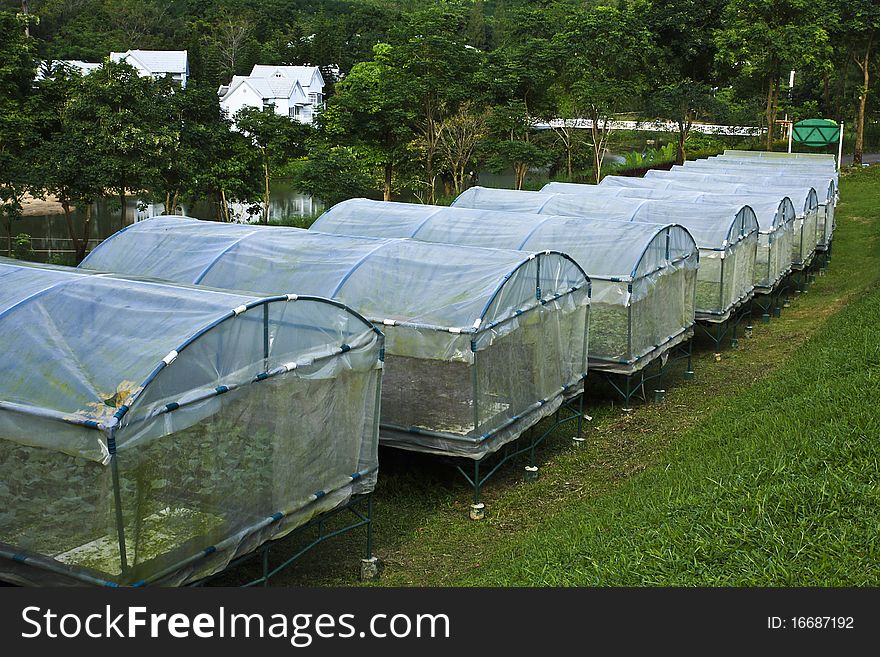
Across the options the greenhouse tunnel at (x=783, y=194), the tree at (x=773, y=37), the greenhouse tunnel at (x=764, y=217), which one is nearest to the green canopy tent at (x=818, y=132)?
the tree at (x=773, y=37)

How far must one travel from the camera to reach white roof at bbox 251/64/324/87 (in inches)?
2643

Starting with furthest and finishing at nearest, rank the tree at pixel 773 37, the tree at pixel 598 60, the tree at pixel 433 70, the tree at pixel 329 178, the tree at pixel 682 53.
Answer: the tree at pixel 682 53 < the tree at pixel 598 60 < the tree at pixel 773 37 < the tree at pixel 433 70 < the tree at pixel 329 178

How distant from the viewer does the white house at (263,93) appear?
213 ft

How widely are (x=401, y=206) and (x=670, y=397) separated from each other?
5422 millimetres

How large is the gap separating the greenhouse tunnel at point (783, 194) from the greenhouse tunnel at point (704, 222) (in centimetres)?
271

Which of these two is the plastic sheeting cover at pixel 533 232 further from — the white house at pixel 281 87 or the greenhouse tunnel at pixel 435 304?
the white house at pixel 281 87

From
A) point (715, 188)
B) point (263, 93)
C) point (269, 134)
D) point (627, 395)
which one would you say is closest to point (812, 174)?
point (715, 188)

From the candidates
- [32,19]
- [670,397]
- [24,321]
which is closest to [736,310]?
[670,397]

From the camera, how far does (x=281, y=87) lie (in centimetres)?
6644

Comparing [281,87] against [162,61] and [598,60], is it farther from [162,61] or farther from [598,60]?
[598,60]

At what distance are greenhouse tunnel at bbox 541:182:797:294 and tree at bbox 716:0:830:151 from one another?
1898 cm

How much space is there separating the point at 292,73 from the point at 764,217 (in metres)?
53.6

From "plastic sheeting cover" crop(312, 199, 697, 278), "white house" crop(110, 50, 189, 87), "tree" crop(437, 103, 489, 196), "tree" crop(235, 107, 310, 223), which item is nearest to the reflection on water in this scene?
"tree" crop(235, 107, 310, 223)

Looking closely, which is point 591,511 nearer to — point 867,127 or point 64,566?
point 64,566
